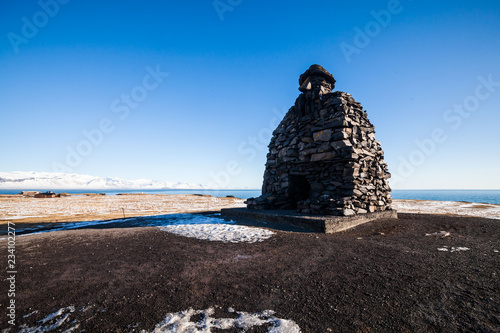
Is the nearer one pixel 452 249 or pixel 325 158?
pixel 452 249

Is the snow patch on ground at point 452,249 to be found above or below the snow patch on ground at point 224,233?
below

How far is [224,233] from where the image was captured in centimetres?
711

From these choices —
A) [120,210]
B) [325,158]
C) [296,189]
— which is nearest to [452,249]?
[325,158]

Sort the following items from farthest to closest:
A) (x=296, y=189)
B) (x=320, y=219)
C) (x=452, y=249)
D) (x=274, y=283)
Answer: (x=296, y=189) → (x=320, y=219) → (x=452, y=249) → (x=274, y=283)

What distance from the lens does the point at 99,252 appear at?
5355mm

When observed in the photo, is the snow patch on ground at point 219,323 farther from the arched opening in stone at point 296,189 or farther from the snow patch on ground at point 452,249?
the arched opening in stone at point 296,189

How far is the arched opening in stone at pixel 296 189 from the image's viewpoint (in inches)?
456

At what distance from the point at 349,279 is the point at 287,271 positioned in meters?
1.08

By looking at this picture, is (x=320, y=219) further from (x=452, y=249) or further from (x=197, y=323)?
(x=197, y=323)

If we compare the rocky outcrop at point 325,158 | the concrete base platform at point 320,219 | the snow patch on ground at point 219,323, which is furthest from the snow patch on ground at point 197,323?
the rocky outcrop at point 325,158

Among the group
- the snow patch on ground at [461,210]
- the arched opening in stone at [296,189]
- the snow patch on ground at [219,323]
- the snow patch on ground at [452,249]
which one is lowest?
the snow patch on ground at [461,210]

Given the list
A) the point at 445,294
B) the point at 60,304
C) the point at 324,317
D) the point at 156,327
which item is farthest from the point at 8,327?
the point at 445,294

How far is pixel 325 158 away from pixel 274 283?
7.44 meters

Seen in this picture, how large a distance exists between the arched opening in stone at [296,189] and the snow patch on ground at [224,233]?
459cm
